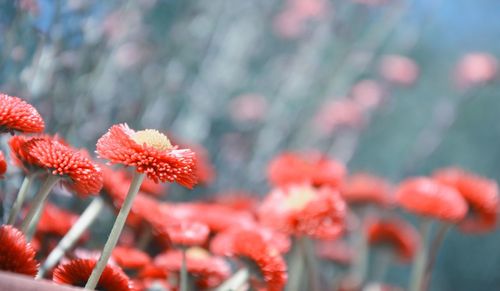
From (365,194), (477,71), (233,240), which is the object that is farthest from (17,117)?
(477,71)

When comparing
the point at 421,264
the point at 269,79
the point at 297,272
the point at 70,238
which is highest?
the point at 269,79

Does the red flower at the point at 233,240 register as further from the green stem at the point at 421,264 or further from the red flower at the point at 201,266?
the green stem at the point at 421,264

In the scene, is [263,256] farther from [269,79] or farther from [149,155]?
[269,79]

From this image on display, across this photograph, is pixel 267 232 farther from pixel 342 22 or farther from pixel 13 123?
pixel 342 22

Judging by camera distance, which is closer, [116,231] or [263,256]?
[116,231]

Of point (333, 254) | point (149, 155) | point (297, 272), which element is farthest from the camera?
point (333, 254)

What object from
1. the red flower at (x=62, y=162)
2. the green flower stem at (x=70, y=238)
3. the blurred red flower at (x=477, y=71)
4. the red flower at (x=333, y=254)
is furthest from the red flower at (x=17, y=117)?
the blurred red flower at (x=477, y=71)
